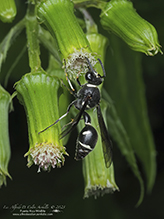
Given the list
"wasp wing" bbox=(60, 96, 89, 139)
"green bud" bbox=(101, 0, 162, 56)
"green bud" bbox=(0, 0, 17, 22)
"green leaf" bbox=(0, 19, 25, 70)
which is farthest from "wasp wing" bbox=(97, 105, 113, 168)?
"green bud" bbox=(0, 0, 17, 22)

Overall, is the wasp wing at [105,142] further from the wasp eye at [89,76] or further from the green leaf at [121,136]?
the green leaf at [121,136]

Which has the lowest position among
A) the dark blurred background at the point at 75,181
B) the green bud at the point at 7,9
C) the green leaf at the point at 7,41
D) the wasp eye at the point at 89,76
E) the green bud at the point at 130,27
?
the dark blurred background at the point at 75,181

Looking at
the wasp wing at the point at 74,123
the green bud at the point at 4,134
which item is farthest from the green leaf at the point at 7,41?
the wasp wing at the point at 74,123

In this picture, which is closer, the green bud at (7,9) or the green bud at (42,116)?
the green bud at (42,116)

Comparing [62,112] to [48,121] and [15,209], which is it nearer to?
[48,121]

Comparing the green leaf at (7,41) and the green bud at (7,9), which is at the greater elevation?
the green bud at (7,9)

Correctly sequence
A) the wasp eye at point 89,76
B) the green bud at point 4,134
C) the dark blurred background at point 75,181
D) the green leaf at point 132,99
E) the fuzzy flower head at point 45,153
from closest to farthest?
the fuzzy flower head at point 45,153 → the green bud at point 4,134 → the wasp eye at point 89,76 → the green leaf at point 132,99 → the dark blurred background at point 75,181
